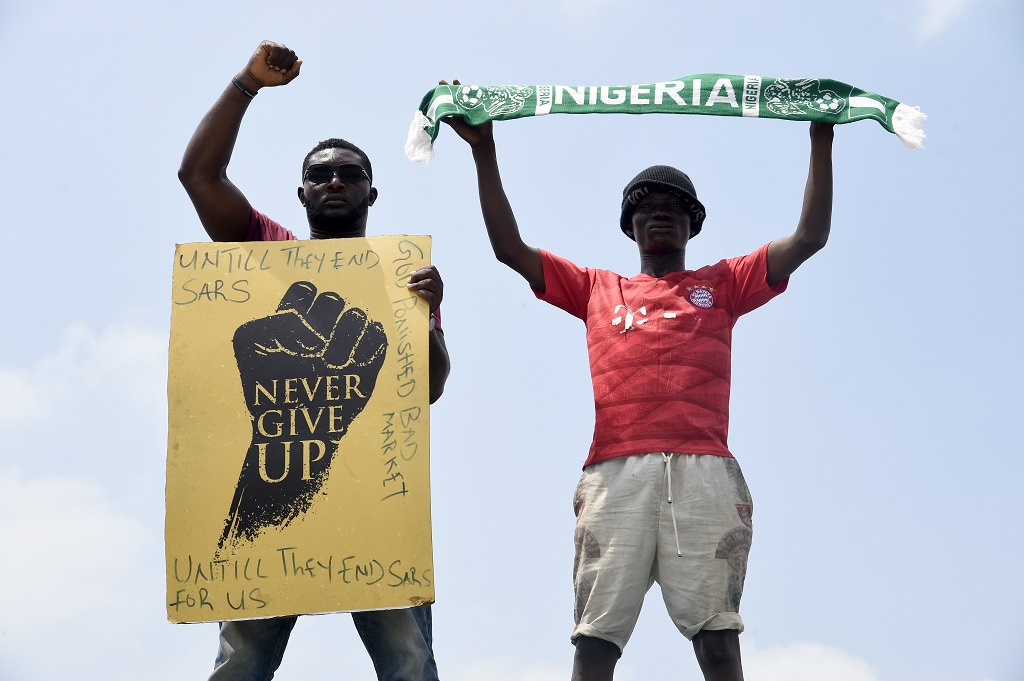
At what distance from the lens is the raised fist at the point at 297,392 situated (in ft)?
13.2

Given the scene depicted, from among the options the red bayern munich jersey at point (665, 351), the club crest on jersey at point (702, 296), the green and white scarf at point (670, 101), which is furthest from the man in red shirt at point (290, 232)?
the club crest on jersey at point (702, 296)

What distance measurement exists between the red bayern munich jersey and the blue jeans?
1.08m

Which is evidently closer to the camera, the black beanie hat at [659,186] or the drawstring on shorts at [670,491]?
the drawstring on shorts at [670,491]

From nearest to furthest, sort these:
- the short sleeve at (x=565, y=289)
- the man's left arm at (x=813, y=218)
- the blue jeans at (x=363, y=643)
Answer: the blue jeans at (x=363, y=643), the man's left arm at (x=813, y=218), the short sleeve at (x=565, y=289)

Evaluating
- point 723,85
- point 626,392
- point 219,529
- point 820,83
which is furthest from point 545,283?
point 219,529

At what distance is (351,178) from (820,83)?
2.03 m

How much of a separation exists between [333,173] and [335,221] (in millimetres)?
204

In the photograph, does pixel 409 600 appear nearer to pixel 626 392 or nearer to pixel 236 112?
pixel 626 392

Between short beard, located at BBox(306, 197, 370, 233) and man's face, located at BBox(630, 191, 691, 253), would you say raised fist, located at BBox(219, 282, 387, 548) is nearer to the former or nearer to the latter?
short beard, located at BBox(306, 197, 370, 233)

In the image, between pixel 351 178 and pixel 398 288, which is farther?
pixel 351 178

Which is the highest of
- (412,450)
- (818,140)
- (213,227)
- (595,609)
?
(818,140)

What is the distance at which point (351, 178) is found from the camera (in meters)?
4.75

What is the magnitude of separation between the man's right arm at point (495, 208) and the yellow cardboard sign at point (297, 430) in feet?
1.95

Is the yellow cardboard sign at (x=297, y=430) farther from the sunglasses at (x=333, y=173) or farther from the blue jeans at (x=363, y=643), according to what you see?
the sunglasses at (x=333, y=173)
